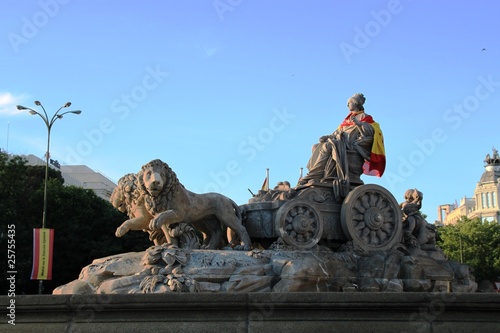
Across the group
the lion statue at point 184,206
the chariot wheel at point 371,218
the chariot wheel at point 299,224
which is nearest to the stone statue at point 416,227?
the chariot wheel at point 371,218

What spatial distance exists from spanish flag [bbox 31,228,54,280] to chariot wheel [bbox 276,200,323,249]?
13419 mm

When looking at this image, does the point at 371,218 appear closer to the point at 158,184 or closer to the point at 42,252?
the point at 158,184

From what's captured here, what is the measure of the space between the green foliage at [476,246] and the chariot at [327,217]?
42.8 metres

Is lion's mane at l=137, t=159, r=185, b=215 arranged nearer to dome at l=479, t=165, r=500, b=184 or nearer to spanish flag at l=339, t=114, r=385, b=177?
spanish flag at l=339, t=114, r=385, b=177

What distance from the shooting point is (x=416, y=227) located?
14383 mm

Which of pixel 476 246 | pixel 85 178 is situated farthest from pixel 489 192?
pixel 85 178

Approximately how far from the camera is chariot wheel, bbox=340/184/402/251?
43.5ft

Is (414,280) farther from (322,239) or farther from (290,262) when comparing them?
(290,262)

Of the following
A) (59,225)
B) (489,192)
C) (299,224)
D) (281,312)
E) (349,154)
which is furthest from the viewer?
(489,192)

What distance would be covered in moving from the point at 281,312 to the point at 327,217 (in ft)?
19.2

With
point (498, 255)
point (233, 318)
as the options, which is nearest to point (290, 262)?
point (233, 318)

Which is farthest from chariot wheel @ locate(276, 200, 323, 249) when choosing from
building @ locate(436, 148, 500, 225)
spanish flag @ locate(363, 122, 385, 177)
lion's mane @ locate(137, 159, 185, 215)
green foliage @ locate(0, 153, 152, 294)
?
building @ locate(436, 148, 500, 225)

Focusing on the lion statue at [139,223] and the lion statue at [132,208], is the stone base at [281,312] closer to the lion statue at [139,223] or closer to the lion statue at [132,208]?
the lion statue at [139,223]

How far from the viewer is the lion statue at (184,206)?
38.8 ft
